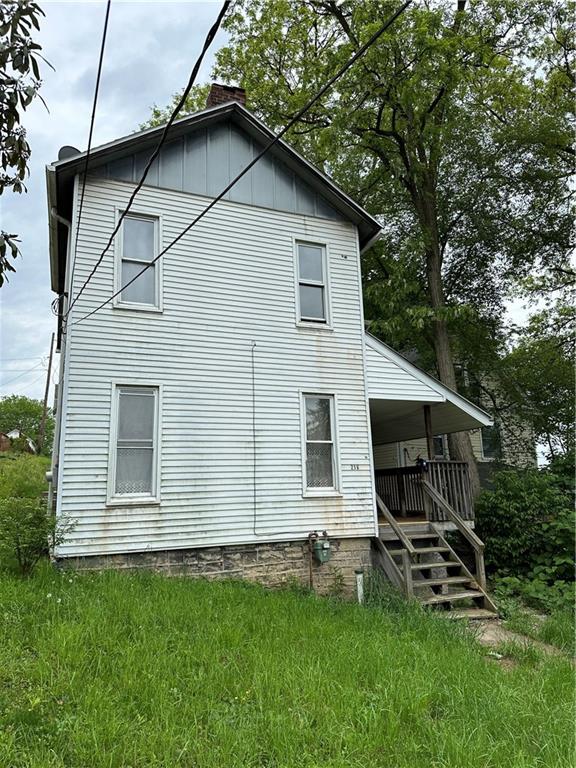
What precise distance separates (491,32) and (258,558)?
55.1ft

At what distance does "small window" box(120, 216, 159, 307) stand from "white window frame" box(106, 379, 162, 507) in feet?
4.46

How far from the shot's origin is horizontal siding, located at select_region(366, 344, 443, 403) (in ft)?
32.3

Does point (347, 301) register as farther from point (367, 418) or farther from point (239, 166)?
point (239, 166)

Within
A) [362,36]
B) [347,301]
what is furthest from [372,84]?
[347,301]

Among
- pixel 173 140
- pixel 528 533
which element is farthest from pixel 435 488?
pixel 173 140

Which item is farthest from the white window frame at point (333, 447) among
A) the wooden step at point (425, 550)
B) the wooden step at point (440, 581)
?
the wooden step at point (440, 581)

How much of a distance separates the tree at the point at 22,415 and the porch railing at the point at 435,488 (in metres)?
47.7

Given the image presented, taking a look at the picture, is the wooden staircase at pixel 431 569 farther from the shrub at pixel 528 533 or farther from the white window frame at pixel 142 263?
the white window frame at pixel 142 263

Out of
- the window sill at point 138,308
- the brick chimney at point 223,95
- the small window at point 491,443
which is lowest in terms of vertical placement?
the small window at point 491,443

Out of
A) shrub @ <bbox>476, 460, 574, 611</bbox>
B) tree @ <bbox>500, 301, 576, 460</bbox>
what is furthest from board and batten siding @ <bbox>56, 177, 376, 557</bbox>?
tree @ <bbox>500, 301, 576, 460</bbox>

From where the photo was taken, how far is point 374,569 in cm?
912

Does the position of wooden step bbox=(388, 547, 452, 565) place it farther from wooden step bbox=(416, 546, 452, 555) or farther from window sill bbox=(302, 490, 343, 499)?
window sill bbox=(302, 490, 343, 499)

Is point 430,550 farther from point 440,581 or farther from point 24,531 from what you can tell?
point 24,531

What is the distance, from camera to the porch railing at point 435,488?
10.1 m
